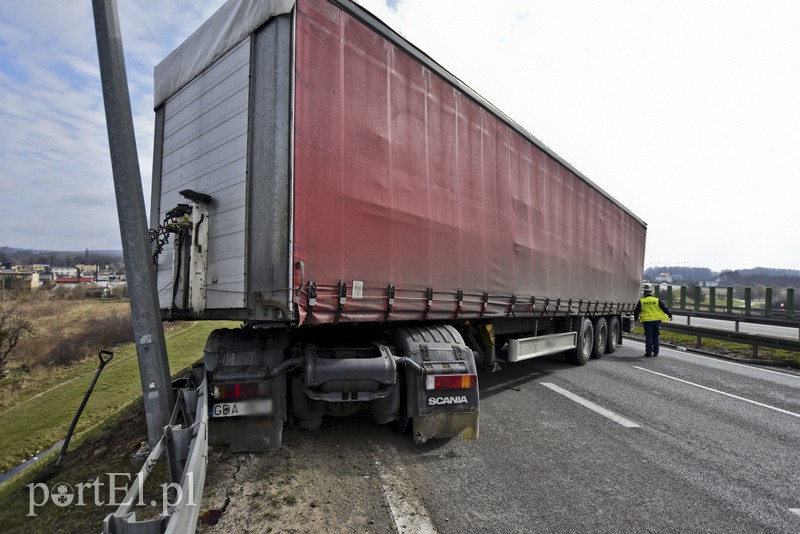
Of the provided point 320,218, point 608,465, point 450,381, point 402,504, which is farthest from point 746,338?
point 320,218

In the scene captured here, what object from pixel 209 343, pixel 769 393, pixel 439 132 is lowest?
pixel 769 393

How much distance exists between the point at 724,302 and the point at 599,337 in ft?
75.0

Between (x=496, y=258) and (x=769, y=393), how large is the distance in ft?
18.1

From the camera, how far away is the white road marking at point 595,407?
535 cm

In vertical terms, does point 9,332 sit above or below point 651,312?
below

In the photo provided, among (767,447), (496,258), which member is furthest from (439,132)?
(767,447)

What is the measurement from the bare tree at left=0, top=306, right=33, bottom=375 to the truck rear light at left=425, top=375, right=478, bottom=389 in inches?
964

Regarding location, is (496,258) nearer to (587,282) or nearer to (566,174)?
(566,174)

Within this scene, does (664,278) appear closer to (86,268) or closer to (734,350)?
(734,350)

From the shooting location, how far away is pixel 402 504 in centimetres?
317

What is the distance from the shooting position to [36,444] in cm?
1063

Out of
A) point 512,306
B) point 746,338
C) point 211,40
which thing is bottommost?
point 746,338

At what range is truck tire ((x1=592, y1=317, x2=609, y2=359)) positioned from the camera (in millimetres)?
10680

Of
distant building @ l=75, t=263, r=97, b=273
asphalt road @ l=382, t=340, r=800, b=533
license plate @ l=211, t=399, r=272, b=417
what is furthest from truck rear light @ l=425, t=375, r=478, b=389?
distant building @ l=75, t=263, r=97, b=273
